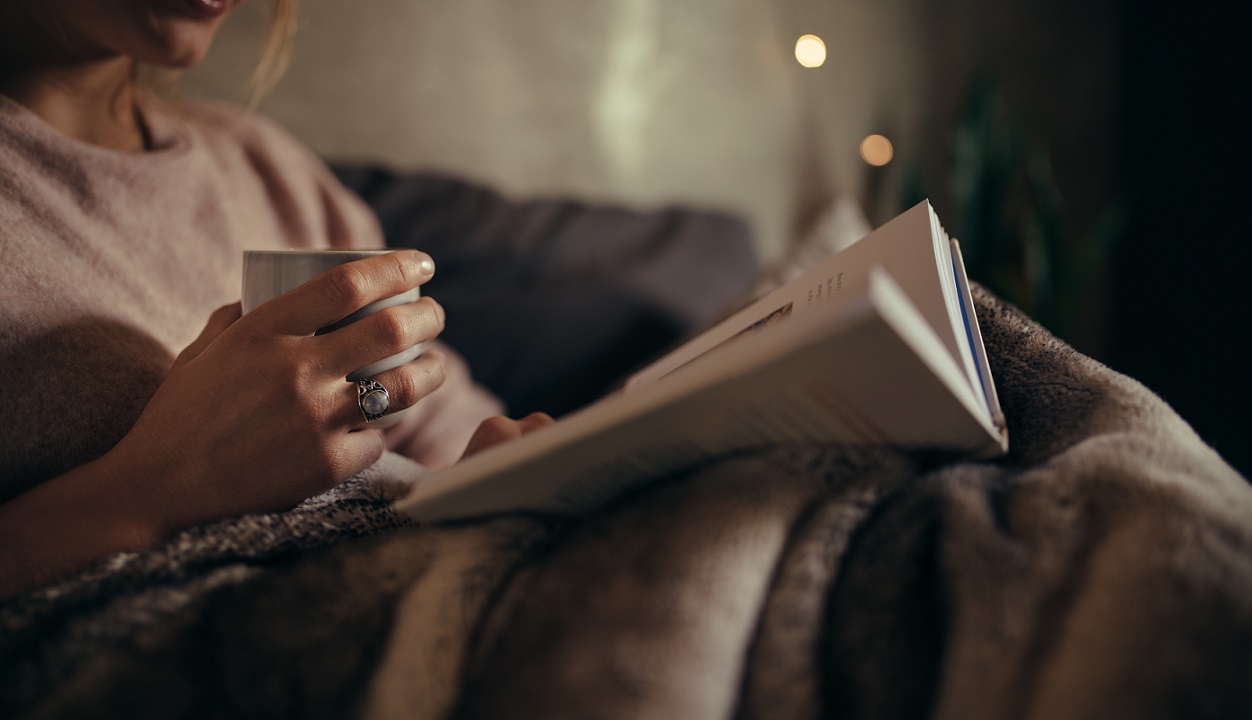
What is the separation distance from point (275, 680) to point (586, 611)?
142mm

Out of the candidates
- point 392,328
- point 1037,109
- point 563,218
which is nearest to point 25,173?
point 392,328

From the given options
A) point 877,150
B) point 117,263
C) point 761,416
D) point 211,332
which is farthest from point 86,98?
point 877,150

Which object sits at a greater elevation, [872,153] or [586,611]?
[586,611]

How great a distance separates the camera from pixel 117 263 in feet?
1.90

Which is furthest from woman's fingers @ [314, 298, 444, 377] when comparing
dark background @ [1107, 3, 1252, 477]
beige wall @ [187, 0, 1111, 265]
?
dark background @ [1107, 3, 1252, 477]

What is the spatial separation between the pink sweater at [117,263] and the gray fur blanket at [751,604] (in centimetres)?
18

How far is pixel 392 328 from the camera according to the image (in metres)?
0.44

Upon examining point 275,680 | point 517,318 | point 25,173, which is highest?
point 25,173

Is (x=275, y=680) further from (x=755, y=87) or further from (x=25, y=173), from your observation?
(x=755, y=87)

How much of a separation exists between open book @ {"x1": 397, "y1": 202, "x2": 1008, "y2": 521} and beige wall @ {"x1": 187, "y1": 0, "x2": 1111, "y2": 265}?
1.16m

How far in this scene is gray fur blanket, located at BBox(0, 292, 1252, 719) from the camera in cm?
27

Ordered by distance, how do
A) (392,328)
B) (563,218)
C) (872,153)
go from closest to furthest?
(392,328), (563,218), (872,153)

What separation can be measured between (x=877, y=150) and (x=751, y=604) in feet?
6.02

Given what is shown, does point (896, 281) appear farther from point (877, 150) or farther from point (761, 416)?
point (877, 150)
